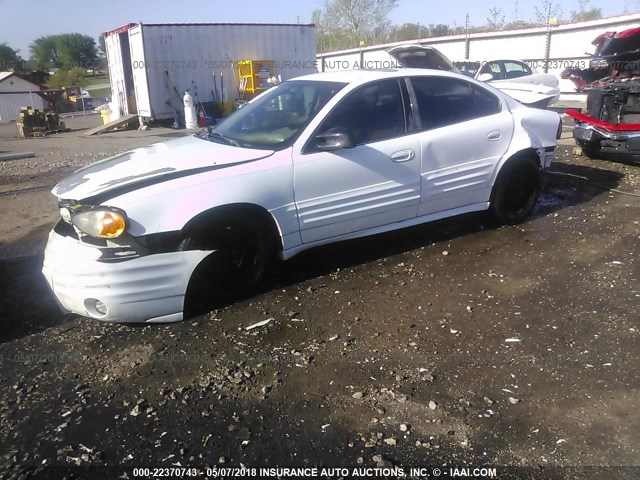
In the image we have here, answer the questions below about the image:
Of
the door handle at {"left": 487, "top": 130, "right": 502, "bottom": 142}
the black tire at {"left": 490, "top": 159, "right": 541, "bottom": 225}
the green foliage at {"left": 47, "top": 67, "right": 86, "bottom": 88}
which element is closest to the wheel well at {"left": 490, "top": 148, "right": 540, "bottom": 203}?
the black tire at {"left": 490, "top": 159, "right": 541, "bottom": 225}

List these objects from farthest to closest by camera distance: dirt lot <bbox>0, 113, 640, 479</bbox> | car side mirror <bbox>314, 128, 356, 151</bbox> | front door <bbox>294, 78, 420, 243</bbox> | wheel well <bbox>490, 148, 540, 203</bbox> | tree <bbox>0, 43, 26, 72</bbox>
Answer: tree <bbox>0, 43, 26, 72</bbox> → wheel well <bbox>490, 148, 540, 203</bbox> → front door <bbox>294, 78, 420, 243</bbox> → car side mirror <bbox>314, 128, 356, 151</bbox> → dirt lot <bbox>0, 113, 640, 479</bbox>

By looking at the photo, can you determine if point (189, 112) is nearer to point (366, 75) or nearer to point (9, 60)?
point (366, 75)

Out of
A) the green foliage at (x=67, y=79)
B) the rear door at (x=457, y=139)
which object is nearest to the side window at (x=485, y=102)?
the rear door at (x=457, y=139)

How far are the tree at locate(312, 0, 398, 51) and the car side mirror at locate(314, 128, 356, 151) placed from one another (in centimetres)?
4860

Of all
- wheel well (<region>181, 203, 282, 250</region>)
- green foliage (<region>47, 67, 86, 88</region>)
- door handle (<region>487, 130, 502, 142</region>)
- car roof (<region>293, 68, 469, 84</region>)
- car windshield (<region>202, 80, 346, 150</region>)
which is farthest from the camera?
green foliage (<region>47, 67, 86, 88</region>)

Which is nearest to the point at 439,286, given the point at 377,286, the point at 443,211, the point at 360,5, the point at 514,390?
the point at 377,286

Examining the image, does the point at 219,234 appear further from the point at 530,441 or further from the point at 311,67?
the point at 311,67

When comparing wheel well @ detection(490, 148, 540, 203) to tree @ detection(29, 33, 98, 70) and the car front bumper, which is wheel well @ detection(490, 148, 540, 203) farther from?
tree @ detection(29, 33, 98, 70)

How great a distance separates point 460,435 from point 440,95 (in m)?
3.21

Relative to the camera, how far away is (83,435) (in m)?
2.56

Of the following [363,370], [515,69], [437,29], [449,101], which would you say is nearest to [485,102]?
[449,101]

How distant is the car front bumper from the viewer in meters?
3.30

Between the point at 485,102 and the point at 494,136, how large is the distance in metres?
0.36

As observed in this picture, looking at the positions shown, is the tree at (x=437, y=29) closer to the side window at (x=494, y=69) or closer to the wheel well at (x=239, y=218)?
the side window at (x=494, y=69)
